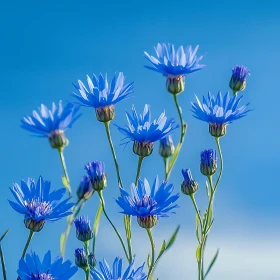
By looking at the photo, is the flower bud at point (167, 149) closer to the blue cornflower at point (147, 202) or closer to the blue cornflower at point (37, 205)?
the blue cornflower at point (147, 202)

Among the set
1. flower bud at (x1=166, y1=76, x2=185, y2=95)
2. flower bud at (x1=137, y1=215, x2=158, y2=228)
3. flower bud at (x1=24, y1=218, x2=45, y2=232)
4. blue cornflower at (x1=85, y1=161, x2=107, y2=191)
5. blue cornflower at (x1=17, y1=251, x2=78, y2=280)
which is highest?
flower bud at (x1=166, y1=76, x2=185, y2=95)

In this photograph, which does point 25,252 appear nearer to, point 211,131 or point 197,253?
point 197,253

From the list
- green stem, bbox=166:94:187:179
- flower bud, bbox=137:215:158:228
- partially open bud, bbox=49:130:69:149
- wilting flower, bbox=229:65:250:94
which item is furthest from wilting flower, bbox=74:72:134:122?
wilting flower, bbox=229:65:250:94

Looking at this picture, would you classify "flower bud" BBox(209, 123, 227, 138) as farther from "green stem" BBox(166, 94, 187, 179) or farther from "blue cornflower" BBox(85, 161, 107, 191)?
"blue cornflower" BBox(85, 161, 107, 191)

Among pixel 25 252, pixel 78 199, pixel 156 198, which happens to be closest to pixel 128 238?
pixel 156 198

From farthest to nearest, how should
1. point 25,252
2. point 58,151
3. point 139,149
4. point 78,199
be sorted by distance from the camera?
point 78,199 → point 58,151 → point 139,149 → point 25,252

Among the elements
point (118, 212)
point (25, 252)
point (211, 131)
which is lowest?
point (25, 252)
